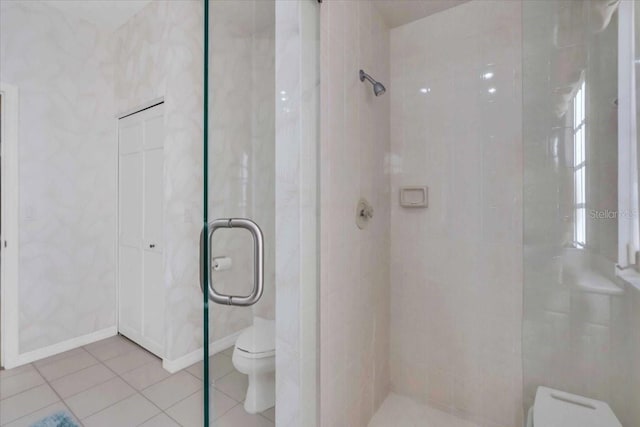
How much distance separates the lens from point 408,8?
1655mm

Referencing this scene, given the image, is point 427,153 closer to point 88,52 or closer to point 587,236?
point 587,236

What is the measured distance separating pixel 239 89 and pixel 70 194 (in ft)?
8.20

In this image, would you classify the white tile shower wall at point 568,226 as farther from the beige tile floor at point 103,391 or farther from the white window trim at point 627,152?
the beige tile floor at point 103,391

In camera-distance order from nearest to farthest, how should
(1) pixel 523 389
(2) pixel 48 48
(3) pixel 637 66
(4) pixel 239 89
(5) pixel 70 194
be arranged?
(4) pixel 239 89 < (3) pixel 637 66 < (1) pixel 523 389 < (2) pixel 48 48 < (5) pixel 70 194

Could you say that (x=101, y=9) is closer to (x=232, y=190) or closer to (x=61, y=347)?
(x=232, y=190)

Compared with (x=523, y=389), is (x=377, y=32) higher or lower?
higher

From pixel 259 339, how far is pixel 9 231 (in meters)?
2.47

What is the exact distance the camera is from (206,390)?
885mm

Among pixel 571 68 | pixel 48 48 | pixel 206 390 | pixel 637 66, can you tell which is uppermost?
→ pixel 48 48

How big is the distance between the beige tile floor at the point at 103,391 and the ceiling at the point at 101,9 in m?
2.83

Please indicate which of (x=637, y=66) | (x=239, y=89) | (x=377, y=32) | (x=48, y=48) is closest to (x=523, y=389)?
(x=637, y=66)

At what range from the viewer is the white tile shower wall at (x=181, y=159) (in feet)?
7.04

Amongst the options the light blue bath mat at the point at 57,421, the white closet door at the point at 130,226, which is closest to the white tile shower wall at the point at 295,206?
the light blue bath mat at the point at 57,421

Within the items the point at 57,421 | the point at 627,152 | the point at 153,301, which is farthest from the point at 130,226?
the point at 627,152
